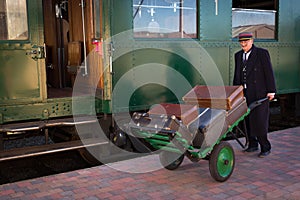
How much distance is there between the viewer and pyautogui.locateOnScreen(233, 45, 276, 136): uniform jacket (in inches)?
185

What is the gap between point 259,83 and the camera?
4.78m

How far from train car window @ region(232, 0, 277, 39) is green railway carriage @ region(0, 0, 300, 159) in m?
0.02

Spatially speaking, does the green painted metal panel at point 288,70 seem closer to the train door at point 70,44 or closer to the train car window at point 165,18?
the train car window at point 165,18

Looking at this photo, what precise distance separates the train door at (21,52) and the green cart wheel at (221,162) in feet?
6.98

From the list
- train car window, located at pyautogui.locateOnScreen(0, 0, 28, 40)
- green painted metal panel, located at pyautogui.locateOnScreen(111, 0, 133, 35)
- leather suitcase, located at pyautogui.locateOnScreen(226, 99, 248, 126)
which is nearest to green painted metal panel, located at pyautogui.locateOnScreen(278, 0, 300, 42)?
leather suitcase, located at pyautogui.locateOnScreen(226, 99, 248, 126)

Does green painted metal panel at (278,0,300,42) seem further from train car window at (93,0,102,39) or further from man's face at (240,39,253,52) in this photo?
train car window at (93,0,102,39)

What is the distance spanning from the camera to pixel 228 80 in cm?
591

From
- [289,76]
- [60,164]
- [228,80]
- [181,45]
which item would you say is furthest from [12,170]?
[289,76]

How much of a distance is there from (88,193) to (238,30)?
372 cm

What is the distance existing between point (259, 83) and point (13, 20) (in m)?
3.09

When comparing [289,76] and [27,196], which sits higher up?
[289,76]

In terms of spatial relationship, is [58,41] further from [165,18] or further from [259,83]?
[259,83]

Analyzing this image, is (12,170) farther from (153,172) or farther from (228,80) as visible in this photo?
(228,80)

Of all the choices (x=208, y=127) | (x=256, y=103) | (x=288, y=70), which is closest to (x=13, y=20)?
(x=208, y=127)
